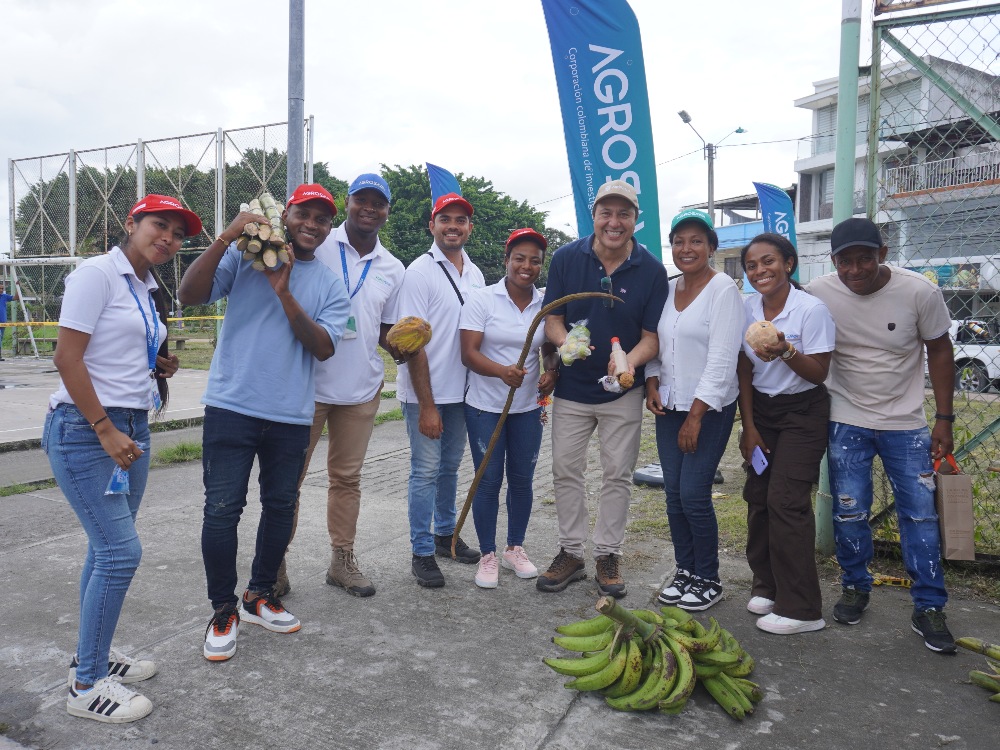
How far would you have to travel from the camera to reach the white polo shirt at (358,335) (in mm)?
3820

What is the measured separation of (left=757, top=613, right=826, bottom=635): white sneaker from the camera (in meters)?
3.55

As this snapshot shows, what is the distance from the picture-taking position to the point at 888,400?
358cm

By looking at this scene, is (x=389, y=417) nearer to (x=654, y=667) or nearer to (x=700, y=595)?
(x=700, y=595)

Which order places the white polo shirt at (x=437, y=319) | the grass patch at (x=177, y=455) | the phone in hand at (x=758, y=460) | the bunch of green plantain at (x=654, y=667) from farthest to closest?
1. the grass patch at (x=177, y=455)
2. the white polo shirt at (x=437, y=319)
3. the phone in hand at (x=758, y=460)
4. the bunch of green plantain at (x=654, y=667)

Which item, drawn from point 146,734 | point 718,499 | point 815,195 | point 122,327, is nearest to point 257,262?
point 122,327

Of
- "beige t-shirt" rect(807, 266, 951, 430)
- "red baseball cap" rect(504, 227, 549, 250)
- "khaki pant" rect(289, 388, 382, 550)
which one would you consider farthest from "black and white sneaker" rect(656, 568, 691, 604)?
"red baseball cap" rect(504, 227, 549, 250)

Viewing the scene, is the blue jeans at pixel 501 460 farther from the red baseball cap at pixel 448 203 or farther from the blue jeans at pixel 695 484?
the red baseball cap at pixel 448 203

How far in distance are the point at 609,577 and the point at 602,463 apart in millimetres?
614

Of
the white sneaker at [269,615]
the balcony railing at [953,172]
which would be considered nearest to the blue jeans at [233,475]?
the white sneaker at [269,615]

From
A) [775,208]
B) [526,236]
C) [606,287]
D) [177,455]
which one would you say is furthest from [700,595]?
[775,208]

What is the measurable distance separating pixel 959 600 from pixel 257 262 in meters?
4.00

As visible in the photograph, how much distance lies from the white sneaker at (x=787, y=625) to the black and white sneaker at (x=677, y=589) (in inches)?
17.3

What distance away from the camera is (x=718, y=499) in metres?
6.32

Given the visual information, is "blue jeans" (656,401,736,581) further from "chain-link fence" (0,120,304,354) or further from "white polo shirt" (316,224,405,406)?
"chain-link fence" (0,120,304,354)
